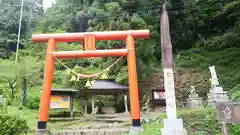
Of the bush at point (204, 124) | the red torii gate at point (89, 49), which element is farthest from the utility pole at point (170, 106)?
the red torii gate at point (89, 49)

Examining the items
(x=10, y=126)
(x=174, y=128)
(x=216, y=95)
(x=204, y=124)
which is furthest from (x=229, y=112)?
(x=216, y=95)

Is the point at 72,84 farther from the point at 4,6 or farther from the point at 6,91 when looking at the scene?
the point at 4,6

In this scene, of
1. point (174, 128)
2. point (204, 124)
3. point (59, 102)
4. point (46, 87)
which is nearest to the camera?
point (174, 128)

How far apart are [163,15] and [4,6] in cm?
3071

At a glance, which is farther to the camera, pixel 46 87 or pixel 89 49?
pixel 89 49

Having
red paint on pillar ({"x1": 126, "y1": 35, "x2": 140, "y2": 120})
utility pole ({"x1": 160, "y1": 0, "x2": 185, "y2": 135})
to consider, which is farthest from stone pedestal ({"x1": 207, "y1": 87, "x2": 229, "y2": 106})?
red paint on pillar ({"x1": 126, "y1": 35, "x2": 140, "y2": 120})

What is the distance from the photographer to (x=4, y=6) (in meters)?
33.4

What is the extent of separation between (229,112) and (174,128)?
256 centimetres

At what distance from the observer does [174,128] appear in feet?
23.6

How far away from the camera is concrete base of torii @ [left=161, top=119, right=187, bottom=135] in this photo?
712 centimetres

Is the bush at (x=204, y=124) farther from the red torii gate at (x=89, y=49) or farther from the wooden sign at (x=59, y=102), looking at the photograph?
the wooden sign at (x=59, y=102)

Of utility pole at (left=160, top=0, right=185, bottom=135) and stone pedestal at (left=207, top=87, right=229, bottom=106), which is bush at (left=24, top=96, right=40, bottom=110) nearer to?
utility pole at (left=160, top=0, right=185, bottom=135)

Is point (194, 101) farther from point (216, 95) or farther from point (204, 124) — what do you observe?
point (204, 124)

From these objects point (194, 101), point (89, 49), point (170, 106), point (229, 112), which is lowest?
point (229, 112)
